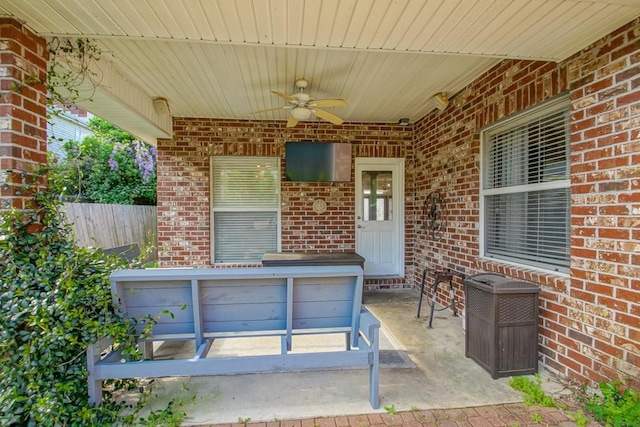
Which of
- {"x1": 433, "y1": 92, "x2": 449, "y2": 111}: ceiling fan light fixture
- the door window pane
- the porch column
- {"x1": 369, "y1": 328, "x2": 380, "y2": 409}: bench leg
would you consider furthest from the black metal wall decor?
the porch column

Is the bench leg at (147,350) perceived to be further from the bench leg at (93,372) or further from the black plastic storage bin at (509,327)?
the black plastic storage bin at (509,327)

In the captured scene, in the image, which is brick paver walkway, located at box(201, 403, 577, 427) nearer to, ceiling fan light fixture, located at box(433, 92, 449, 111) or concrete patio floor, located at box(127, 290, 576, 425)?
concrete patio floor, located at box(127, 290, 576, 425)

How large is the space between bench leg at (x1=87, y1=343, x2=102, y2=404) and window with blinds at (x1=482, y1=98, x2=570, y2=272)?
326cm

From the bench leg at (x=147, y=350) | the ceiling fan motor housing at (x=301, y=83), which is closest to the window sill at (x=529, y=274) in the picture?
the ceiling fan motor housing at (x=301, y=83)

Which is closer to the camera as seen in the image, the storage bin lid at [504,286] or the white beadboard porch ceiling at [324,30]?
the white beadboard porch ceiling at [324,30]

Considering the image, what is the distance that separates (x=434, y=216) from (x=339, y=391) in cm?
277

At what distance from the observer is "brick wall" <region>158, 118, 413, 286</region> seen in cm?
437

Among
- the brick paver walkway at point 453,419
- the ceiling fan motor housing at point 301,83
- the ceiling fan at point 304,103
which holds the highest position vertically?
the ceiling fan motor housing at point 301,83

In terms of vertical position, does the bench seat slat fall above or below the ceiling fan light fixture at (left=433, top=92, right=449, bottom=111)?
below

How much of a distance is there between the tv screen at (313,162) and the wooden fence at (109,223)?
6.90 ft

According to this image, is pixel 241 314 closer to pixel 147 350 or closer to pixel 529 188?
pixel 147 350

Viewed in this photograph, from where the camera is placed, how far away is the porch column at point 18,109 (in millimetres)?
1799

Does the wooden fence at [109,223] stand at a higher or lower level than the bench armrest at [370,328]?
higher

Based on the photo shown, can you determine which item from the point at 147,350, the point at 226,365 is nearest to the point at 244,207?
the point at 147,350
